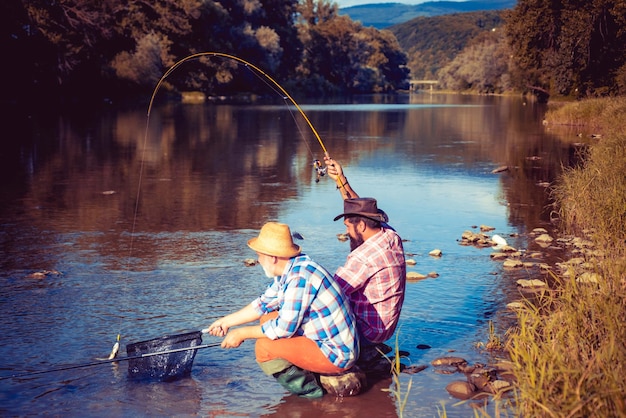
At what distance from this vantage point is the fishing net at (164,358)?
18.2ft

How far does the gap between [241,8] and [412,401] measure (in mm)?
78452

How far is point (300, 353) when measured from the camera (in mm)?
5219

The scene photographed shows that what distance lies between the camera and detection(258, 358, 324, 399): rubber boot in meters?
5.31

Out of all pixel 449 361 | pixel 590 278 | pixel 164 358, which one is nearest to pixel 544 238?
pixel 449 361

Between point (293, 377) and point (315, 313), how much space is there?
20.9 inches

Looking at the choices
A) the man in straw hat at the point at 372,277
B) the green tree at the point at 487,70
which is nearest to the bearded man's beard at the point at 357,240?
the man in straw hat at the point at 372,277

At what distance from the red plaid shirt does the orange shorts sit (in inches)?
20.9

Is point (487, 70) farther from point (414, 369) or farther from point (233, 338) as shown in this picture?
point (233, 338)

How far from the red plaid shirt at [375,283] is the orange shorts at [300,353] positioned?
53 centimetres

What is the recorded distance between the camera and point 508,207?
12977mm

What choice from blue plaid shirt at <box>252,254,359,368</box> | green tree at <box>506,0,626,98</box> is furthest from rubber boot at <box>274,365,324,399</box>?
green tree at <box>506,0,626,98</box>

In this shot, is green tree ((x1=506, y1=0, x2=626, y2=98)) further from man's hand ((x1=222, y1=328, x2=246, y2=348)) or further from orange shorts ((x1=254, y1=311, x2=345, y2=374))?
man's hand ((x1=222, y1=328, x2=246, y2=348))

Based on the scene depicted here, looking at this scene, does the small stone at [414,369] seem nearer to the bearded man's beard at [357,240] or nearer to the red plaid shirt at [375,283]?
the red plaid shirt at [375,283]

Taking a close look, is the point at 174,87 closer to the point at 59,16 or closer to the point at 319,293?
the point at 59,16
